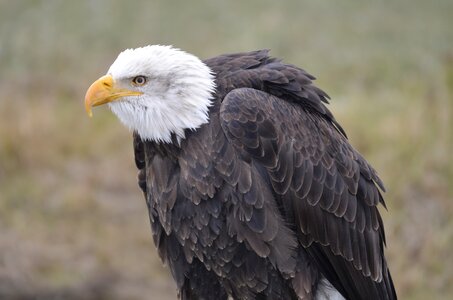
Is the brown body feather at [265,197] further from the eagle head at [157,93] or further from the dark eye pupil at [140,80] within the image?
the dark eye pupil at [140,80]

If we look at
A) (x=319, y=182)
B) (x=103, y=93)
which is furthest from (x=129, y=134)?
(x=319, y=182)

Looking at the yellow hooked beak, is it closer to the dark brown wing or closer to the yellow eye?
the yellow eye

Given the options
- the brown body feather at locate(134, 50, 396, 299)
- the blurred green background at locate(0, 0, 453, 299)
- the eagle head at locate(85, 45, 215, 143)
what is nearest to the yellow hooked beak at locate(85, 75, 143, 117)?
the eagle head at locate(85, 45, 215, 143)

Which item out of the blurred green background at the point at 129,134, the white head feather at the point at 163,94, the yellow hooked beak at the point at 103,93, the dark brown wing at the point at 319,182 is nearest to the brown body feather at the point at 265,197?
the dark brown wing at the point at 319,182

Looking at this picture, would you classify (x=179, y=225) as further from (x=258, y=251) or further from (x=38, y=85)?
(x=38, y=85)

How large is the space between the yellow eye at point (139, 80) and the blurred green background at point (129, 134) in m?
5.82

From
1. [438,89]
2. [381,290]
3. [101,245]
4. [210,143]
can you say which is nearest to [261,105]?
[210,143]

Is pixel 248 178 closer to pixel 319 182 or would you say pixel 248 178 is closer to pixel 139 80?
pixel 319 182

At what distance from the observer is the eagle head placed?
6.20 m

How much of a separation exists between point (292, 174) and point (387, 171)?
6.63 meters

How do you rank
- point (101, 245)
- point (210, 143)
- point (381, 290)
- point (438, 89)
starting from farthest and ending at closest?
point (438, 89) < point (101, 245) < point (381, 290) < point (210, 143)

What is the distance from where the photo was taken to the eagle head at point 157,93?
6199 millimetres

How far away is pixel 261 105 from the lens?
612 centimetres

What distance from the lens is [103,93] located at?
6.31 meters
